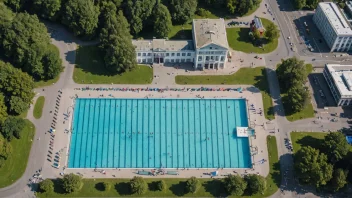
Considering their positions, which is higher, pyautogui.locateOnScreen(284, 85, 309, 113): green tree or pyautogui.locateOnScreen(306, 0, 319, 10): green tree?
pyautogui.locateOnScreen(306, 0, 319, 10): green tree

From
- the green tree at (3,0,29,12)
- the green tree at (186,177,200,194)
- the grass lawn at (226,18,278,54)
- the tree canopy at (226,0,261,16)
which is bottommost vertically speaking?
the green tree at (186,177,200,194)

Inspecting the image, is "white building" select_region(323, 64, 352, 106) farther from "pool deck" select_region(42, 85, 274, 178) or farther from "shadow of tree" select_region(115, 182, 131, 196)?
"shadow of tree" select_region(115, 182, 131, 196)

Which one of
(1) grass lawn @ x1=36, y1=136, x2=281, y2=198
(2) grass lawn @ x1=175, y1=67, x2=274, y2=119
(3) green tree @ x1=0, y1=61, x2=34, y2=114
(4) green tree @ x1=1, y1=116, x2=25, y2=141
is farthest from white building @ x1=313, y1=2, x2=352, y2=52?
(4) green tree @ x1=1, y1=116, x2=25, y2=141

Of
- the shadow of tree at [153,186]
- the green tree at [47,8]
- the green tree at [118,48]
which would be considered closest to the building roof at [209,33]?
the green tree at [118,48]

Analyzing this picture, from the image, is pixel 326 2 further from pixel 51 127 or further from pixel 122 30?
pixel 51 127

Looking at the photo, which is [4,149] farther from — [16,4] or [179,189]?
[16,4]

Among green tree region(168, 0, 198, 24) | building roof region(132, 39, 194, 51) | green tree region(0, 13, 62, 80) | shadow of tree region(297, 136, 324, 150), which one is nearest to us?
shadow of tree region(297, 136, 324, 150)

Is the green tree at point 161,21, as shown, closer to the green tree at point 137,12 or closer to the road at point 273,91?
the green tree at point 137,12
